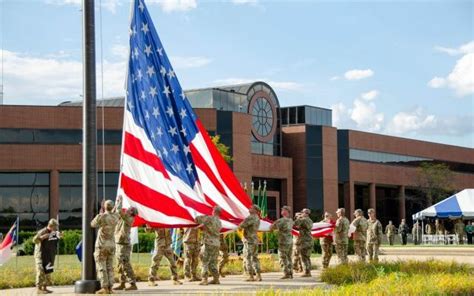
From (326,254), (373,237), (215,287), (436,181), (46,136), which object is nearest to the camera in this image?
(215,287)

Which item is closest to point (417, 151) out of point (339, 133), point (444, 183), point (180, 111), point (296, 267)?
point (444, 183)

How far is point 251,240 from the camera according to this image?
19.3 m

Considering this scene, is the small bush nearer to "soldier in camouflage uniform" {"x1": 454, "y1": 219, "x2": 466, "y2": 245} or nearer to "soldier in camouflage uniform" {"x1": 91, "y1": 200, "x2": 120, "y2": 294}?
"soldier in camouflage uniform" {"x1": 91, "y1": 200, "x2": 120, "y2": 294}

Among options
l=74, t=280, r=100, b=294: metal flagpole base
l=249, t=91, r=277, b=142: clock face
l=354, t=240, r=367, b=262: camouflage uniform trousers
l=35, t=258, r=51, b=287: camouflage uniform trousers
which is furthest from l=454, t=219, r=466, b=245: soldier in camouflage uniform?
l=74, t=280, r=100, b=294: metal flagpole base

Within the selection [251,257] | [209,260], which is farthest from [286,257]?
[209,260]

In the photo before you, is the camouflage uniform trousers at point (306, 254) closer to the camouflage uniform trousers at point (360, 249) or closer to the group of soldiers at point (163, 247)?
the group of soldiers at point (163, 247)

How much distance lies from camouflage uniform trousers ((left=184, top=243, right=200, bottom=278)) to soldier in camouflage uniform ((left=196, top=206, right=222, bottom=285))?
593 millimetres

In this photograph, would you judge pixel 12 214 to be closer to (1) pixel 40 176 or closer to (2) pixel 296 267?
(1) pixel 40 176

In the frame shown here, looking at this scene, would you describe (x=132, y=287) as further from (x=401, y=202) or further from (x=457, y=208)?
(x=401, y=202)

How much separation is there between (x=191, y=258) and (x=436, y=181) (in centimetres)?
6476

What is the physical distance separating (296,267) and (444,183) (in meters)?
60.2

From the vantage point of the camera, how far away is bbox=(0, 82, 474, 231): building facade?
58.0 metres

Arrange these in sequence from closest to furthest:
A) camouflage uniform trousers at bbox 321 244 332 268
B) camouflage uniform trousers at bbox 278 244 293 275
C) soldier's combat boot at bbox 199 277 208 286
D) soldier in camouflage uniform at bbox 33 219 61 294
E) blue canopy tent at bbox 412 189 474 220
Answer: soldier in camouflage uniform at bbox 33 219 61 294
soldier's combat boot at bbox 199 277 208 286
camouflage uniform trousers at bbox 278 244 293 275
camouflage uniform trousers at bbox 321 244 332 268
blue canopy tent at bbox 412 189 474 220

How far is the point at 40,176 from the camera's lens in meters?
59.2
